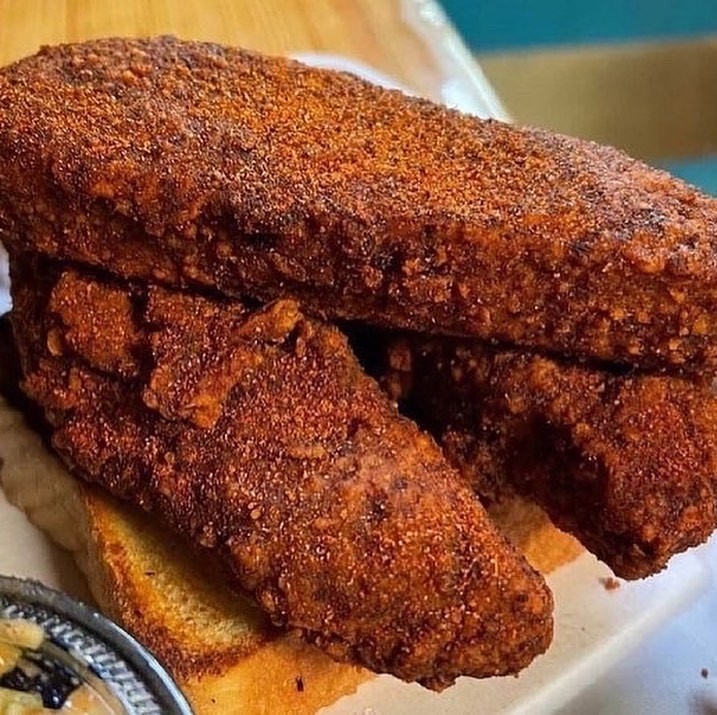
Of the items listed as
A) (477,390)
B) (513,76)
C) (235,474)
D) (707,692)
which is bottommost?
(707,692)

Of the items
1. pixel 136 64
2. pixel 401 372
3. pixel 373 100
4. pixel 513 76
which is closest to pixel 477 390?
pixel 401 372

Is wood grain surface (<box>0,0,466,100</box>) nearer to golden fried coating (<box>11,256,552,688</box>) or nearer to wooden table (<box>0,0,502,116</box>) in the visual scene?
wooden table (<box>0,0,502,116</box>)

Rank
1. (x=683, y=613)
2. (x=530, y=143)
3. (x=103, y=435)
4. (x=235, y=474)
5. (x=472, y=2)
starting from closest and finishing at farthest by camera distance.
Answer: (x=235, y=474), (x=103, y=435), (x=530, y=143), (x=683, y=613), (x=472, y=2)

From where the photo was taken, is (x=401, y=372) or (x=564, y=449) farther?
(x=401, y=372)

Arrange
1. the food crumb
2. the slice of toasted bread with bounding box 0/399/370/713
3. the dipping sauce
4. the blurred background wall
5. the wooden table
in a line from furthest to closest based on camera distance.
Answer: the blurred background wall → the wooden table → the food crumb → the slice of toasted bread with bounding box 0/399/370/713 → the dipping sauce

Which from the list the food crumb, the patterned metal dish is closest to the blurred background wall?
the food crumb

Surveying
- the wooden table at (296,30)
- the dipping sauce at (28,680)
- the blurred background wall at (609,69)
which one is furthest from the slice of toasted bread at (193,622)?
the blurred background wall at (609,69)

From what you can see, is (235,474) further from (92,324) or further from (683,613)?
(683,613)
